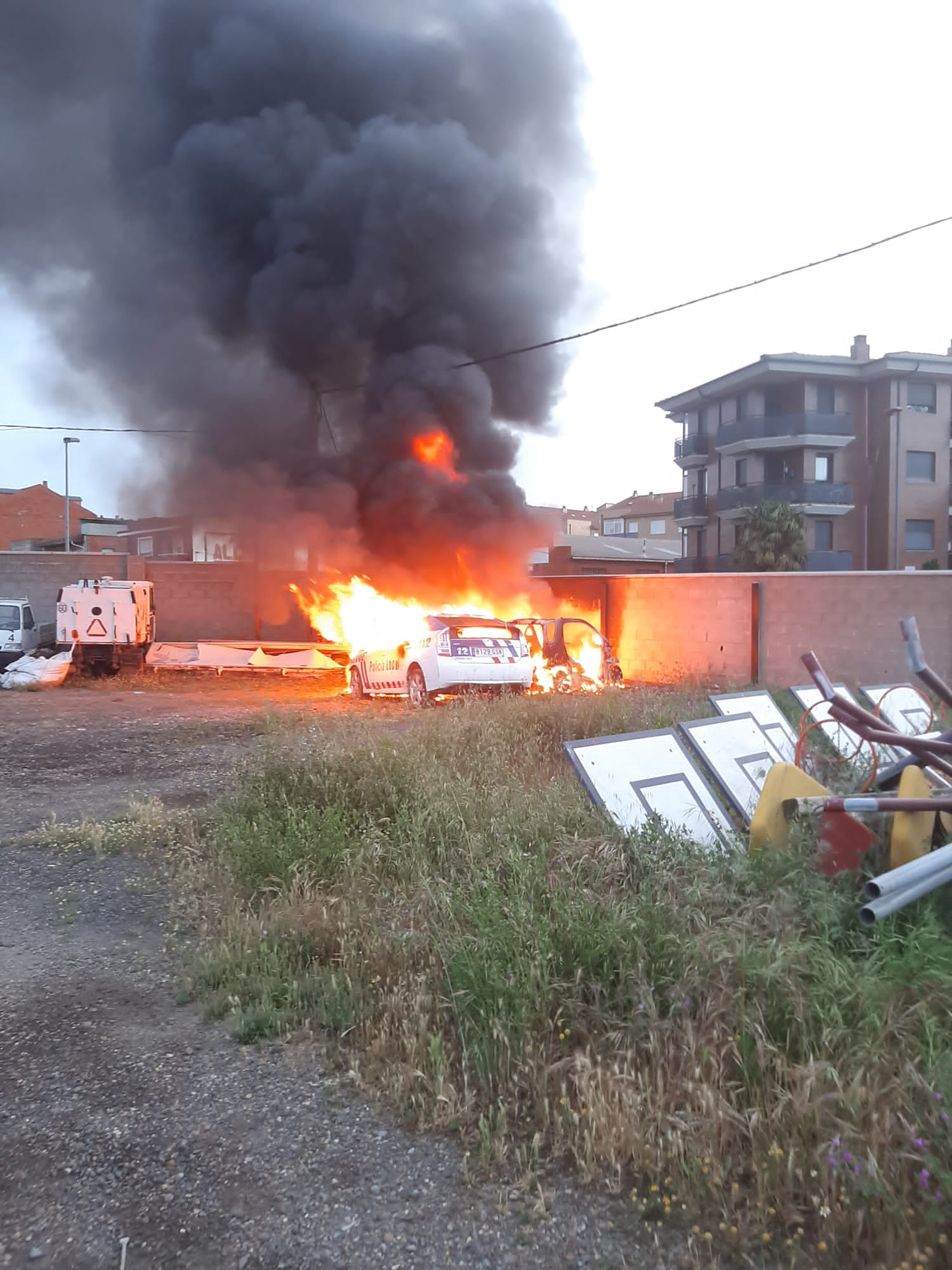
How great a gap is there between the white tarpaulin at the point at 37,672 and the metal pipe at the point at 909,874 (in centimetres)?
1552

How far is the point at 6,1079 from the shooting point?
2.98 meters

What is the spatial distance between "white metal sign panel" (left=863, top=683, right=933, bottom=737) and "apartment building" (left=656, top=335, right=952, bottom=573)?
1191 inches

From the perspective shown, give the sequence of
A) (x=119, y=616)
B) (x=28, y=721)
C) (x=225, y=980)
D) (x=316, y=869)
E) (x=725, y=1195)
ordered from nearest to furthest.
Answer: (x=725, y=1195)
(x=225, y=980)
(x=316, y=869)
(x=28, y=721)
(x=119, y=616)

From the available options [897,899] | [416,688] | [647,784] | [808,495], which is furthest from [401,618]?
[808,495]

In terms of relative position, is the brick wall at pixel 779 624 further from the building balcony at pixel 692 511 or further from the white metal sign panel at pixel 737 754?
the building balcony at pixel 692 511

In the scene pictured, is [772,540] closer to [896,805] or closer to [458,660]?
[458,660]

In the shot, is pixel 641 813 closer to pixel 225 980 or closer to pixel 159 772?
pixel 225 980

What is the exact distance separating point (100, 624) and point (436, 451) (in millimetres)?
7112

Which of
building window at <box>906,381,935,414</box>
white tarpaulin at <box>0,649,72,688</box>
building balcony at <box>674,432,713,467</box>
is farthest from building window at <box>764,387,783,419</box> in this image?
white tarpaulin at <box>0,649,72,688</box>

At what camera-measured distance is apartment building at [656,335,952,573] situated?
124ft

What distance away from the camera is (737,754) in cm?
555

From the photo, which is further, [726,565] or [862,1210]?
[726,565]

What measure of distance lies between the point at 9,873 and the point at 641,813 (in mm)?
3554

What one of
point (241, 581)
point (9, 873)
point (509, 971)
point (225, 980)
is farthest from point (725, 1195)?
point (241, 581)
